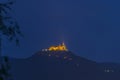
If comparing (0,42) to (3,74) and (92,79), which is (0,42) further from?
(92,79)

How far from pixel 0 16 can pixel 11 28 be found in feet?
0.89

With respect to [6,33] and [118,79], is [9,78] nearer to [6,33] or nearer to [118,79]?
[6,33]

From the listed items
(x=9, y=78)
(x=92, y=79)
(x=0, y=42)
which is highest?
(x=0, y=42)

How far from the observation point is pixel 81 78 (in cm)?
19588

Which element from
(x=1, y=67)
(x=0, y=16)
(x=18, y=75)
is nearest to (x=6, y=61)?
(x=1, y=67)

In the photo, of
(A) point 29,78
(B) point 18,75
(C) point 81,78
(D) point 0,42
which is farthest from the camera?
(C) point 81,78

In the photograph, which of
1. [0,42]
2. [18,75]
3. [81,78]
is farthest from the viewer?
[81,78]

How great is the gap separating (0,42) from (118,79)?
580 ft

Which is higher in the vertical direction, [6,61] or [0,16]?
[0,16]

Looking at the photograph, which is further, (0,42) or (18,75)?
(18,75)

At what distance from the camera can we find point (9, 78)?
9.09m

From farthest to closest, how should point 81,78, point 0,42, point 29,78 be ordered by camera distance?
point 81,78
point 29,78
point 0,42

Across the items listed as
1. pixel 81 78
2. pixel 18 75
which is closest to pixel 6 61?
pixel 18 75

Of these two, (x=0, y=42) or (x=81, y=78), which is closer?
(x=0, y=42)
